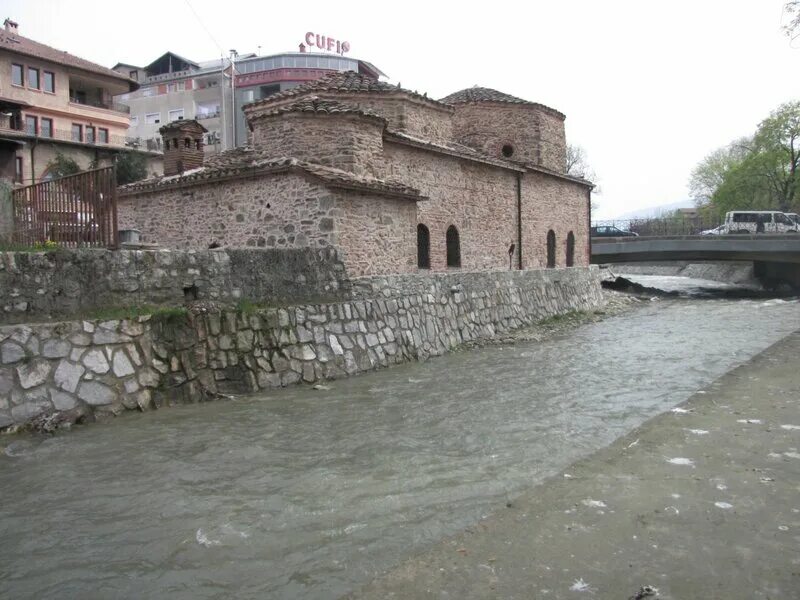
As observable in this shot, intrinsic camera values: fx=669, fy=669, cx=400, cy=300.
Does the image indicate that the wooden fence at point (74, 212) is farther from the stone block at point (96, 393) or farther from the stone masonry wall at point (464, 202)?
the stone masonry wall at point (464, 202)

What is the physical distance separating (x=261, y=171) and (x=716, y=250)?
2536 cm

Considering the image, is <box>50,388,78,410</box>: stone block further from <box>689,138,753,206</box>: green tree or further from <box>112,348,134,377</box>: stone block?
<box>689,138,753,206</box>: green tree

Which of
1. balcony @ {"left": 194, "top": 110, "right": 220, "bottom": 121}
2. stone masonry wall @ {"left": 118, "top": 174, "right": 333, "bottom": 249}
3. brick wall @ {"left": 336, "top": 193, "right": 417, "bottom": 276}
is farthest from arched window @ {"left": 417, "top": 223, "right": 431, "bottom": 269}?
balcony @ {"left": 194, "top": 110, "right": 220, "bottom": 121}

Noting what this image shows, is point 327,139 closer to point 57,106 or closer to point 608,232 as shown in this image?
point 57,106

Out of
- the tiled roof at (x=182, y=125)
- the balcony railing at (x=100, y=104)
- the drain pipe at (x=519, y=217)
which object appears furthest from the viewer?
the balcony railing at (x=100, y=104)

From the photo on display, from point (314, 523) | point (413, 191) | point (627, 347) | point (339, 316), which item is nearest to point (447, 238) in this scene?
point (413, 191)

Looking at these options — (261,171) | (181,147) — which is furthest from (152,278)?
(181,147)

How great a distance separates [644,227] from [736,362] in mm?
29038

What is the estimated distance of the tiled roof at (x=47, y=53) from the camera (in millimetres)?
33656

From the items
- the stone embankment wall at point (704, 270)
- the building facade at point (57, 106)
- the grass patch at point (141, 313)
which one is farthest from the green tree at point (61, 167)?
the grass patch at point (141, 313)

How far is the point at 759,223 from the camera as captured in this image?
1455 inches

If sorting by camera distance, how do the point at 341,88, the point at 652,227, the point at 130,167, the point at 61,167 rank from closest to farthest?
1. the point at 341,88
2. the point at 61,167
3. the point at 130,167
4. the point at 652,227

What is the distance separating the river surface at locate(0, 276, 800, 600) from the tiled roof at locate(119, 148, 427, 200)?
3727mm

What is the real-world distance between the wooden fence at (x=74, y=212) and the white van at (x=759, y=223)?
34691 millimetres
